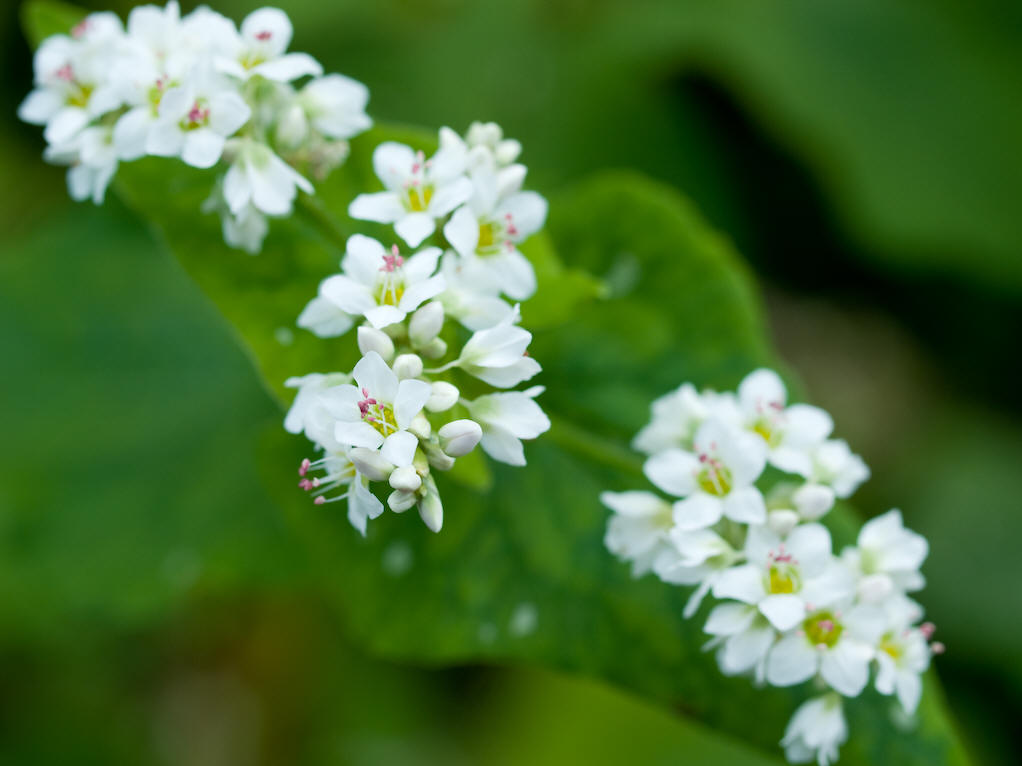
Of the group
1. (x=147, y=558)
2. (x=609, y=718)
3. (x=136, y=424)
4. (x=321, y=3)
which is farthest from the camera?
(x=321, y=3)

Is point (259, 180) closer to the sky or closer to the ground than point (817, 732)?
closer to the sky

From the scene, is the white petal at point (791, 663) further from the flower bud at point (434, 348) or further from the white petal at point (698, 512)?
the flower bud at point (434, 348)

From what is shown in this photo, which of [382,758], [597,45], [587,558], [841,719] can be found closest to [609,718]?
[382,758]

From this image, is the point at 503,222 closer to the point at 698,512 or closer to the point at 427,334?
the point at 427,334

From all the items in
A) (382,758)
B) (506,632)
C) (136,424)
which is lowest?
(382,758)

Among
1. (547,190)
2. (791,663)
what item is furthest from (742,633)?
(547,190)

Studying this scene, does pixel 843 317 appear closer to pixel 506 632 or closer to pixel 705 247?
pixel 705 247
